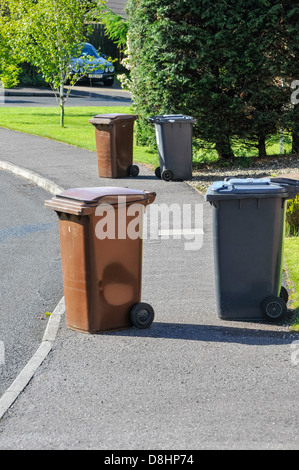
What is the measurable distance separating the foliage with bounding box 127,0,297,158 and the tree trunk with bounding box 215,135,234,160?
21mm

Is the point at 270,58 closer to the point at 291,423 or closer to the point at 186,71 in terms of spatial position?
the point at 186,71

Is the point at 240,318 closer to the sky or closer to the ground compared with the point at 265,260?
closer to the ground

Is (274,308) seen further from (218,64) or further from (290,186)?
(218,64)

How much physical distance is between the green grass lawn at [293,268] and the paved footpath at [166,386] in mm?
315

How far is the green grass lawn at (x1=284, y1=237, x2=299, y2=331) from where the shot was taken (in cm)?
715

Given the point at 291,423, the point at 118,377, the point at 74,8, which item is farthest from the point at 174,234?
the point at 74,8

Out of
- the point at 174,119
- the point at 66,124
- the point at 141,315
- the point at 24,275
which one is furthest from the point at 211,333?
the point at 66,124

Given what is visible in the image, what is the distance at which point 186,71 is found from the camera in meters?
14.8

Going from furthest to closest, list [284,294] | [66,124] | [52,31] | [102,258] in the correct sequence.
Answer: [66,124] < [52,31] < [284,294] < [102,258]

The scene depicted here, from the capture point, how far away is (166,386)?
5.70m

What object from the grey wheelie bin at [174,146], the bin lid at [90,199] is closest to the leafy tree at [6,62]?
the grey wheelie bin at [174,146]

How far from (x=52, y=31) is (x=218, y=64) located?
7.32 m

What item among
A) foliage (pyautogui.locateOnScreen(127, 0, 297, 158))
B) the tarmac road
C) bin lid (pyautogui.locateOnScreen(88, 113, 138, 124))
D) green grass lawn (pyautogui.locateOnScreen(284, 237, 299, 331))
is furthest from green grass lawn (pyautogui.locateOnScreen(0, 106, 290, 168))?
green grass lawn (pyautogui.locateOnScreen(284, 237, 299, 331))
